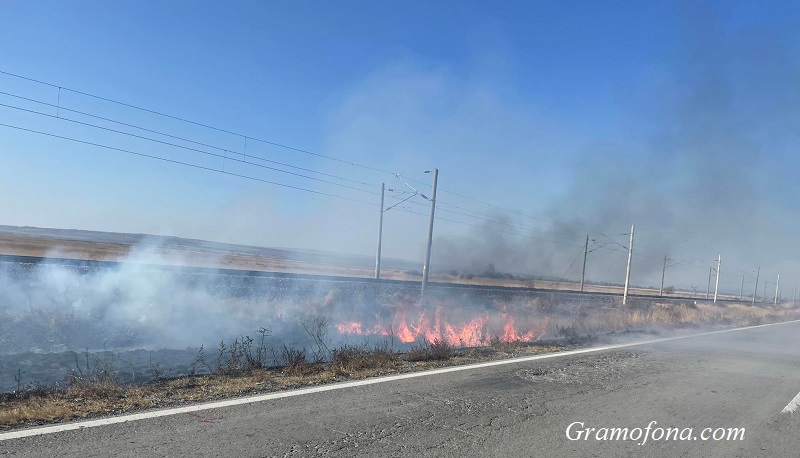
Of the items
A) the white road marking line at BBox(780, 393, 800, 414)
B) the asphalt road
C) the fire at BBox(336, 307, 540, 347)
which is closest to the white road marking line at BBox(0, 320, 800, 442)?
the asphalt road

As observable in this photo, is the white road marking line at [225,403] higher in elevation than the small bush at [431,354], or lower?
higher

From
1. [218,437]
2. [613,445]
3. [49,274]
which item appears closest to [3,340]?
[49,274]

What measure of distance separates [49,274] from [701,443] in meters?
18.7

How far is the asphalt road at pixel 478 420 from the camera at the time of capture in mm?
3932

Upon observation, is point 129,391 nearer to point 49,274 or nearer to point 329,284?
point 49,274

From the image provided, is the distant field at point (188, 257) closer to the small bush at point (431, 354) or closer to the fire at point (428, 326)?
the fire at point (428, 326)

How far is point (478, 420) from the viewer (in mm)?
4941

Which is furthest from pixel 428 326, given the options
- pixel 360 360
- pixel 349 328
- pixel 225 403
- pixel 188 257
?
pixel 188 257

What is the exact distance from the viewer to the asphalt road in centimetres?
393

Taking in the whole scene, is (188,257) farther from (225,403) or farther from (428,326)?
(225,403)

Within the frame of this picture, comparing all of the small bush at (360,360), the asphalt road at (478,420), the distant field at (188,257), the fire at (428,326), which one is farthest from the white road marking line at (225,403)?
the distant field at (188,257)

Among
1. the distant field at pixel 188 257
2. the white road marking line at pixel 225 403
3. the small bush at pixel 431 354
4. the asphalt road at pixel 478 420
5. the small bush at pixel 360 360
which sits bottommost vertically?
Result: the distant field at pixel 188 257

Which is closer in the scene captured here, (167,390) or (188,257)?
(167,390)

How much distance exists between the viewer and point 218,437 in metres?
4.08
